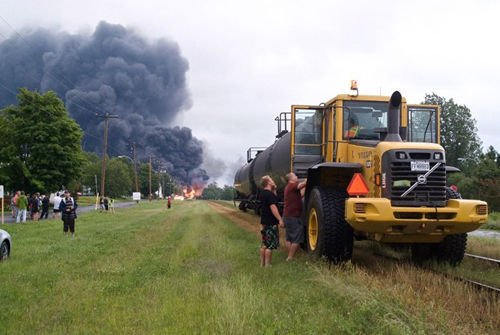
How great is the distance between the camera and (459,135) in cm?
6378

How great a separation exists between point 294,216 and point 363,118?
2.36 meters

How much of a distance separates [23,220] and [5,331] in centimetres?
2127

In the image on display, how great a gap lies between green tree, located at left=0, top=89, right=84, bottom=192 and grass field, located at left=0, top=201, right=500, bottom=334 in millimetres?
35377

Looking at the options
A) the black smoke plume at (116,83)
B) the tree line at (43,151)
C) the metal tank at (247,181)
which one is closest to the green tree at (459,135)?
the tree line at (43,151)

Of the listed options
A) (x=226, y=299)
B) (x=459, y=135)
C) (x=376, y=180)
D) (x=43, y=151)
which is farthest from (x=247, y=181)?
(x=459, y=135)

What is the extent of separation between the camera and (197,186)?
163 metres

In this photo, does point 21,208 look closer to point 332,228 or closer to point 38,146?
point 332,228

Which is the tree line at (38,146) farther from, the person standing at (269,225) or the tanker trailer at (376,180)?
the person standing at (269,225)

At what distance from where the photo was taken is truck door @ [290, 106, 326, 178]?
11.0 metres

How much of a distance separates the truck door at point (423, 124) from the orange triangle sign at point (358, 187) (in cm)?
205

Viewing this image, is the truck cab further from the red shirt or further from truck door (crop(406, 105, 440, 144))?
the red shirt

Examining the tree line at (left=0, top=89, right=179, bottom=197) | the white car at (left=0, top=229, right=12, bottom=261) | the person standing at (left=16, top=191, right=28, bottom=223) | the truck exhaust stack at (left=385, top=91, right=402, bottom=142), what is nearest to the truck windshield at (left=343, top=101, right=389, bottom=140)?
the truck exhaust stack at (left=385, top=91, right=402, bottom=142)

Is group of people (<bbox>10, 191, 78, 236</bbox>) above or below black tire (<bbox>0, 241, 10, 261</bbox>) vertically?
above

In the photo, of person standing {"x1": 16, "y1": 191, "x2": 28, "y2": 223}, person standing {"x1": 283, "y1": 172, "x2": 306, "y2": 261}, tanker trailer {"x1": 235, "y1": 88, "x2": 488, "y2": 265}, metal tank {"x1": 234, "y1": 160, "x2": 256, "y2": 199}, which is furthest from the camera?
person standing {"x1": 16, "y1": 191, "x2": 28, "y2": 223}
